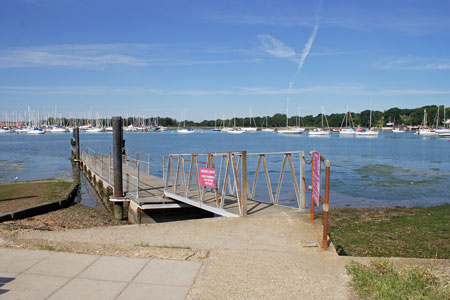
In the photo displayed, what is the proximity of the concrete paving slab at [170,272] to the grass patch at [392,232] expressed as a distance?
387 cm

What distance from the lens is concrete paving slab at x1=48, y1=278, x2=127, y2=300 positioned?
4.64 m

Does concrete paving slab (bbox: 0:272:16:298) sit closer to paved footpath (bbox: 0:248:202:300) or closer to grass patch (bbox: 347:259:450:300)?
paved footpath (bbox: 0:248:202:300)

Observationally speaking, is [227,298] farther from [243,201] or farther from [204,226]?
[243,201]

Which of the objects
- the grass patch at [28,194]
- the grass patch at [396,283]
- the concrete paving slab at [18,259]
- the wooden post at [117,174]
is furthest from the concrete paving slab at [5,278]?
the grass patch at [28,194]

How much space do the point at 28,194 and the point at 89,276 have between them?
15024 mm

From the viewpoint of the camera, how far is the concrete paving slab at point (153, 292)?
183 inches

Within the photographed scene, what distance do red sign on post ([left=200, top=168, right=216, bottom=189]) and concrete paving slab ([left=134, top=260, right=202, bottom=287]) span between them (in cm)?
434

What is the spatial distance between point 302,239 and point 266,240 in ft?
2.18

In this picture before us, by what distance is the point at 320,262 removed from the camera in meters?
5.85

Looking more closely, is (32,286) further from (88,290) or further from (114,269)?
(114,269)

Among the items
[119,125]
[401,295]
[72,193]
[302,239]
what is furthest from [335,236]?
[72,193]

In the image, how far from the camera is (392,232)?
1114 cm

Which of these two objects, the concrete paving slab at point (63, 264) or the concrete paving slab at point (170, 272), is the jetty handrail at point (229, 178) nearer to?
the concrete paving slab at point (170, 272)

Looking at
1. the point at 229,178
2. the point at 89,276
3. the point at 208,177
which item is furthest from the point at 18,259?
the point at 229,178
